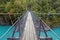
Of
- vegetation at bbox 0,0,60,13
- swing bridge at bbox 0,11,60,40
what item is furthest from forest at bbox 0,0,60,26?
swing bridge at bbox 0,11,60,40

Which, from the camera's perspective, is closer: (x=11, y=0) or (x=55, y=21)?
(x=55, y=21)

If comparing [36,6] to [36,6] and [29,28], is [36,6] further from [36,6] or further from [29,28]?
[29,28]

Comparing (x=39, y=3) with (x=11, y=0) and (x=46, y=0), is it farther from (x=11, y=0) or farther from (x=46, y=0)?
(x=11, y=0)

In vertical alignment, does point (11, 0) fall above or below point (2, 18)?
above

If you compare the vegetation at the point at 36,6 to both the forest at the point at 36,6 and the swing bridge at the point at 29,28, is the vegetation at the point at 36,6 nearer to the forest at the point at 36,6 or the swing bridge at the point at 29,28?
the forest at the point at 36,6

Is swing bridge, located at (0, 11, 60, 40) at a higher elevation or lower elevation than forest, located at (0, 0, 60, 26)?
lower

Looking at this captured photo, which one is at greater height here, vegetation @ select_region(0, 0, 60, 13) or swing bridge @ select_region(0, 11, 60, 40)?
vegetation @ select_region(0, 0, 60, 13)

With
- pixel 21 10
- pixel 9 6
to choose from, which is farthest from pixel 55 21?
pixel 9 6

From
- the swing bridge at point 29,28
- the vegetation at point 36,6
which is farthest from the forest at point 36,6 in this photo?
the swing bridge at point 29,28

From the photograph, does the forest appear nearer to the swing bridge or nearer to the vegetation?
the vegetation

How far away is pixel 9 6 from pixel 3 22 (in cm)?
95

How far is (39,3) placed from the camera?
995 cm

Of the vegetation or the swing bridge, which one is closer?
the swing bridge

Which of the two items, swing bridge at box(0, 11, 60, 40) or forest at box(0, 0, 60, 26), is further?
forest at box(0, 0, 60, 26)
